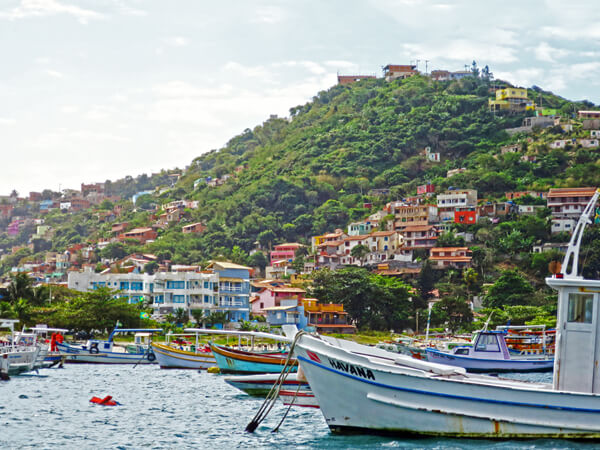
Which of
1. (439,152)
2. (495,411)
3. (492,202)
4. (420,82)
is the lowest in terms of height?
(495,411)

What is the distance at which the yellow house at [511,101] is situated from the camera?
545 ft

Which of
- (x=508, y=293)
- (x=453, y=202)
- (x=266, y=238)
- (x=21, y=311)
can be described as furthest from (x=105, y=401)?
(x=266, y=238)

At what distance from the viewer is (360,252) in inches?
4373

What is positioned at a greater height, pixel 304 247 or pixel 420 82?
pixel 420 82

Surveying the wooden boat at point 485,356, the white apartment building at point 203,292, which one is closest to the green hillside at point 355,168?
the white apartment building at point 203,292

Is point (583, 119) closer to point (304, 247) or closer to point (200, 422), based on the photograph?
point (304, 247)

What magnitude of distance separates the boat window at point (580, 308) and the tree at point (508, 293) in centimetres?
6132

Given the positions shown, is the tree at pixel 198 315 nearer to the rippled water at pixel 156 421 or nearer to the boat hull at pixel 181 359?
the boat hull at pixel 181 359

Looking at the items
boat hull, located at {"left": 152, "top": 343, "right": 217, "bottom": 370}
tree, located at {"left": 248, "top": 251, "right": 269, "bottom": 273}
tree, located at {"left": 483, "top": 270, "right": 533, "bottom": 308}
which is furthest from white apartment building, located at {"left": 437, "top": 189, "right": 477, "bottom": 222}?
boat hull, located at {"left": 152, "top": 343, "right": 217, "bottom": 370}

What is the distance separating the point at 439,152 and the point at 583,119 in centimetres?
2490

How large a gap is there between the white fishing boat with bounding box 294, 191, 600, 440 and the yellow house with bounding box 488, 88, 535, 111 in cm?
15094

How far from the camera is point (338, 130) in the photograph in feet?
574

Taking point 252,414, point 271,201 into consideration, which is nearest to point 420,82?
point 271,201

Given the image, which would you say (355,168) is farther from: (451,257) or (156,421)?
(156,421)
